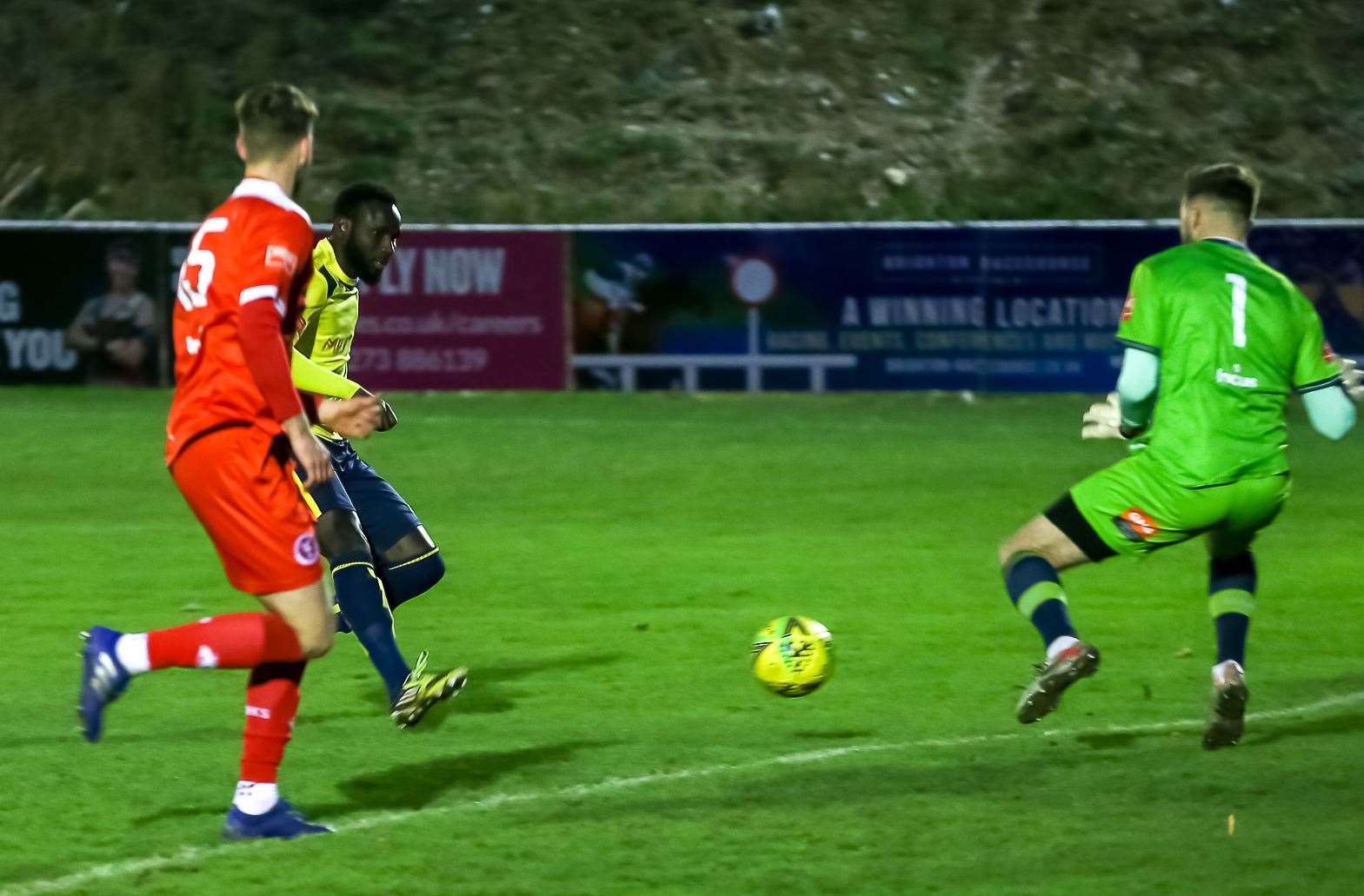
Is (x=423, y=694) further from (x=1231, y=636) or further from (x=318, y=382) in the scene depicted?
(x=1231, y=636)

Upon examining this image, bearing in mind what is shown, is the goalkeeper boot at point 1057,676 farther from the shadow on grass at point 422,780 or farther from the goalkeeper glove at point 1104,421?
the shadow on grass at point 422,780

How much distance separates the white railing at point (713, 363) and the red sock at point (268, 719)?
15.9 meters

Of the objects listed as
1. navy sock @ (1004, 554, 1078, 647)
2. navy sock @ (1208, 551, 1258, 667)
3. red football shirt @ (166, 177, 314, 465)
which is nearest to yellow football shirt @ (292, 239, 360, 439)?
red football shirt @ (166, 177, 314, 465)

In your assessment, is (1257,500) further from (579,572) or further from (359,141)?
(359,141)

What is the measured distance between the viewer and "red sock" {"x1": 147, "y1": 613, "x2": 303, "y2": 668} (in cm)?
545

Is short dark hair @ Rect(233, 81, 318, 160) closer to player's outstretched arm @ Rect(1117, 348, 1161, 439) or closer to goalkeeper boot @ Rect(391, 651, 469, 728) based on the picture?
goalkeeper boot @ Rect(391, 651, 469, 728)

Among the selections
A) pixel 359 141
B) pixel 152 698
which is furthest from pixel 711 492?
pixel 359 141

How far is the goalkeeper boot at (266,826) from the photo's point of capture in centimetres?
554

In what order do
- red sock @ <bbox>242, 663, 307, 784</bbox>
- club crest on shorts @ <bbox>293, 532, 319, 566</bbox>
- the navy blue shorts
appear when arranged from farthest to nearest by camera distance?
the navy blue shorts
red sock @ <bbox>242, 663, 307, 784</bbox>
club crest on shorts @ <bbox>293, 532, 319, 566</bbox>

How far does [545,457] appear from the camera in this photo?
1612cm

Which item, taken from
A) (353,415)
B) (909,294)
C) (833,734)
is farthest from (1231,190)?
(909,294)

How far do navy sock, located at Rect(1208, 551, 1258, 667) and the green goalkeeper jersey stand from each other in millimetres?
565

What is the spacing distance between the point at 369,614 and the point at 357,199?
149cm

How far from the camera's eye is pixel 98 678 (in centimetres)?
556
